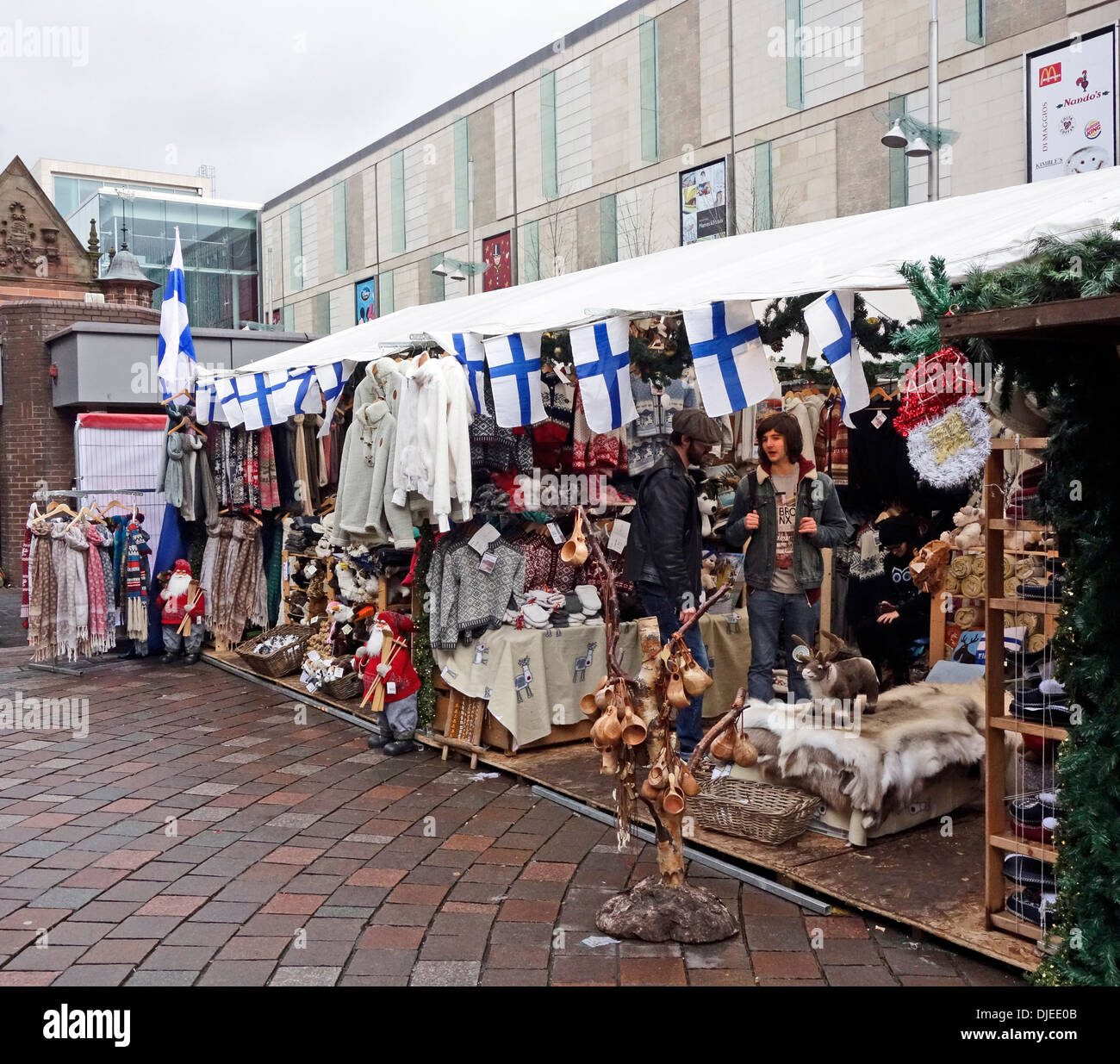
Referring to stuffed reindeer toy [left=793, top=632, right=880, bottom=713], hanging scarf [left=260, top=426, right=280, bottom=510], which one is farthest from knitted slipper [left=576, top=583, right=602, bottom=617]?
hanging scarf [left=260, top=426, right=280, bottom=510]

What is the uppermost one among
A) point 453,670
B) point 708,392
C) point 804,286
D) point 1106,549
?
point 804,286

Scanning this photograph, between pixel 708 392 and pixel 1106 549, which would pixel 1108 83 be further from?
pixel 1106 549

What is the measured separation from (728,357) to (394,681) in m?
2.98

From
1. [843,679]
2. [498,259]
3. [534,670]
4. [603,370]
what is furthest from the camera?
[498,259]

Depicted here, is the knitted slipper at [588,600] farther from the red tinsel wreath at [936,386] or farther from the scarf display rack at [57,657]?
the scarf display rack at [57,657]

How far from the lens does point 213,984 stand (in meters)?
3.61

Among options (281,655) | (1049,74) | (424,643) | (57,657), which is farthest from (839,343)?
(1049,74)

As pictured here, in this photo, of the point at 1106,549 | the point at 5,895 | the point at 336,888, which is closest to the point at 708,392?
the point at 1106,549

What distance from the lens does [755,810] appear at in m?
4.75

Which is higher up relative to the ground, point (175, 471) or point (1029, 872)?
point (175, 471)

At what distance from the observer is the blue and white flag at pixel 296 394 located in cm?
813

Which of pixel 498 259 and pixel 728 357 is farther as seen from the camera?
pixel 498 259

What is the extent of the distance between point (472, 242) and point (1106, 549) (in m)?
25.9

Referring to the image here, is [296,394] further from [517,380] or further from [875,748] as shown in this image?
[875,748]
